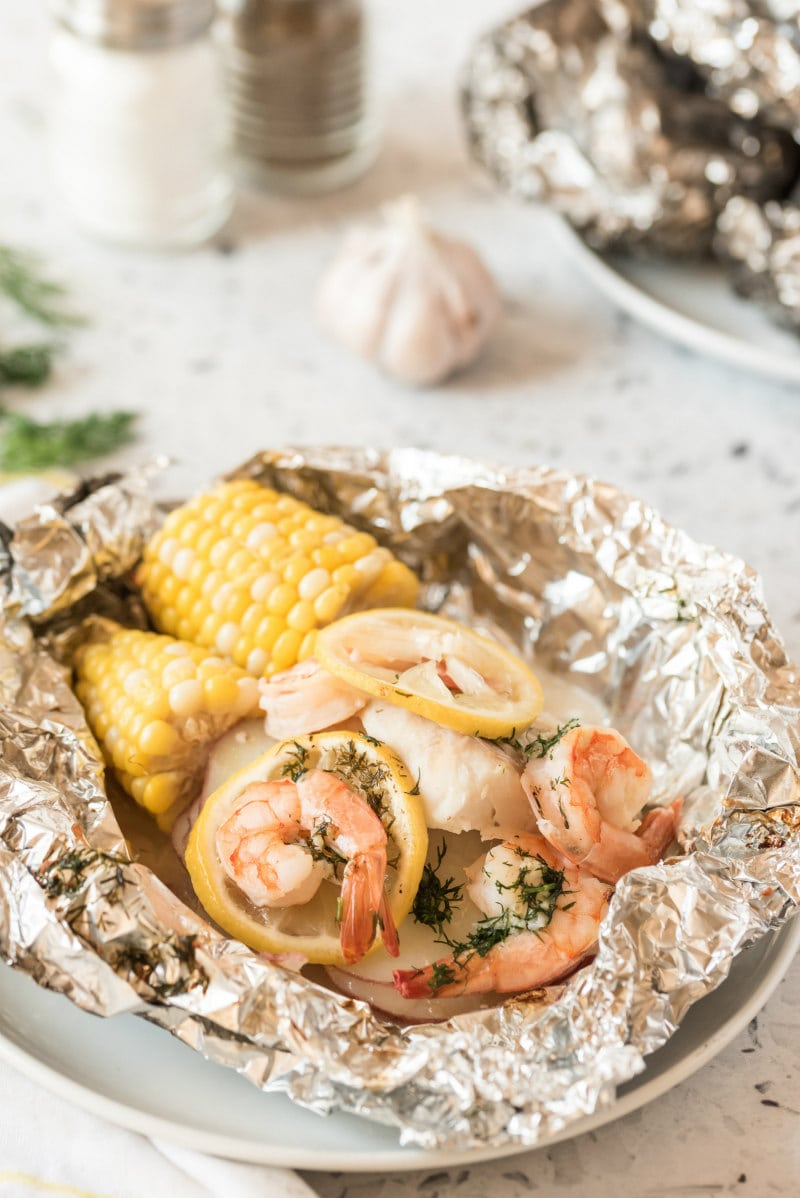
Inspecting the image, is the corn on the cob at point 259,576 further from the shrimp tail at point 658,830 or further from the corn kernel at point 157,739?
the shrimp tail at point 658,830

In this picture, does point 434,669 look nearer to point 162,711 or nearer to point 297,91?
point 162,711

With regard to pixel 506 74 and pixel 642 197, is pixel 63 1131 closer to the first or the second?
pixel 642 197

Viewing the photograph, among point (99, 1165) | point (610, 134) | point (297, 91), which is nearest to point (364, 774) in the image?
point (99, 1165)

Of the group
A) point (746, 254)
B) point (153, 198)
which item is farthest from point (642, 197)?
point (153, 198)

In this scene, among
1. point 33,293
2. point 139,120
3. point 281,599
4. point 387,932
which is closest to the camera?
point 387,932

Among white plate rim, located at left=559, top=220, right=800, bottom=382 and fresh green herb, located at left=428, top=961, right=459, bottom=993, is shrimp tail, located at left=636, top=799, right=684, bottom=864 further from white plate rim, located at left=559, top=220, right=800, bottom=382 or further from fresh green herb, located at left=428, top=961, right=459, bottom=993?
white plate rim, located at left=559, top=220, right=800, bottom=382

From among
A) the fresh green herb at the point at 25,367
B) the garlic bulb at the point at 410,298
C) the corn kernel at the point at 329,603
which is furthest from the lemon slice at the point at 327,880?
the fresh green herb at the point at 25,367
